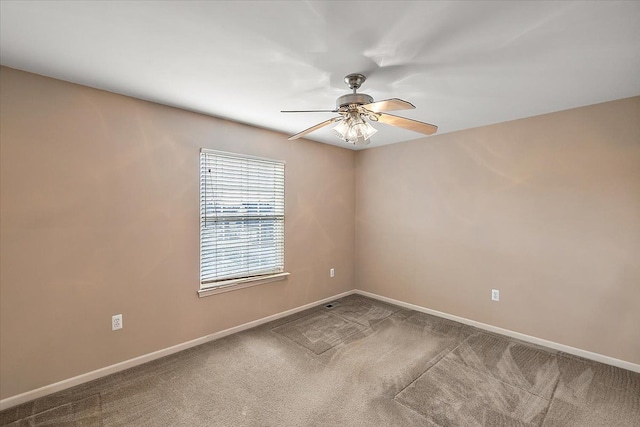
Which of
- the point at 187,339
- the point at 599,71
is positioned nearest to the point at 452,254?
the point at 599,71

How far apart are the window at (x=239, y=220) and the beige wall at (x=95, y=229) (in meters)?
0.12

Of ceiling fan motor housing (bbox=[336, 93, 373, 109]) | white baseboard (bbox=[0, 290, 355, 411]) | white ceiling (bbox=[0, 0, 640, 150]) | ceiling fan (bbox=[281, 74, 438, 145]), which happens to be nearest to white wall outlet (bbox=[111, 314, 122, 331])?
white baseboard (bbox=[0, 290, 355, 411])

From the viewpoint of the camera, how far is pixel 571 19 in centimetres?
145

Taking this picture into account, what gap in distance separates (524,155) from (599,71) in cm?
108

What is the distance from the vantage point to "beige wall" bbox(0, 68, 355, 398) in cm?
200

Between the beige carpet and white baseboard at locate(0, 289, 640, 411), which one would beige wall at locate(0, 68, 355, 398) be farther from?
the beige carpet

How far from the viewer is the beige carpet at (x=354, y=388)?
192cm

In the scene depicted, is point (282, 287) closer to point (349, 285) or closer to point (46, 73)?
point (349, 285)

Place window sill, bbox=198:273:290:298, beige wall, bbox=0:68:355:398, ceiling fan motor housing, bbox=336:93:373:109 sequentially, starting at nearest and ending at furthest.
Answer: ceiling fan motor housing, bbox=336:93:373:109 → beige wall, bbox=0:68:355:398 → window sill, bbox=198:273:290:298

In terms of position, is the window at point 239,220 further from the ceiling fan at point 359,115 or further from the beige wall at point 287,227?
the ceiling fan at point 359,115

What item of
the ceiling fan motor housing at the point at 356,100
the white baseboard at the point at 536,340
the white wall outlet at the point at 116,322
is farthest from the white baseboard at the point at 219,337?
the ceiling fan motor housing at the point at 356,100

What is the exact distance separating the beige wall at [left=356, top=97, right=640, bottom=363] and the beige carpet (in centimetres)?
40

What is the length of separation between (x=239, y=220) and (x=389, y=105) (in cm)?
208

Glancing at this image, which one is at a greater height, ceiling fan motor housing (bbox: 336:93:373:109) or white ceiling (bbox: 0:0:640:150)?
white ceiling (bbox: 0:0:640:150)
